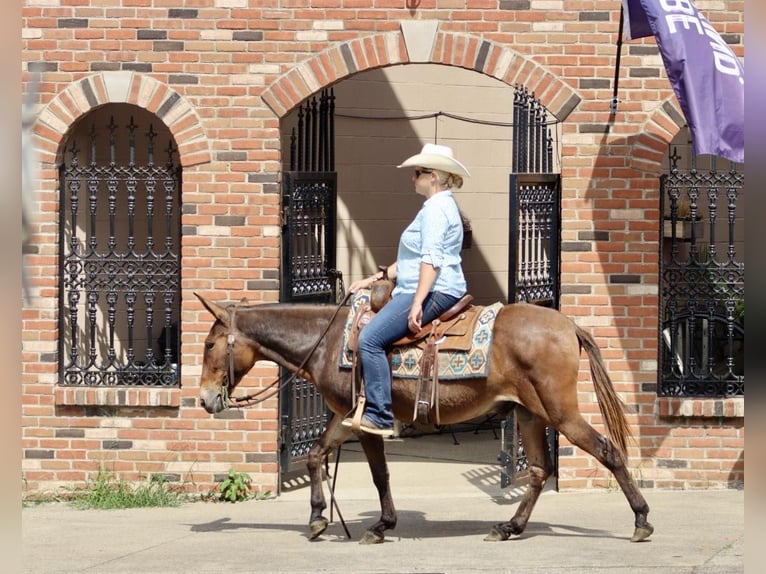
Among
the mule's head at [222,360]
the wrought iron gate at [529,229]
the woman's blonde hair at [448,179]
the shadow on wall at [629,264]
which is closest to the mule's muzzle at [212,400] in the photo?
the mule's head at [222,360]

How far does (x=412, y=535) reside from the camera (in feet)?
27.2

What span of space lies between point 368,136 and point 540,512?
17.9ft

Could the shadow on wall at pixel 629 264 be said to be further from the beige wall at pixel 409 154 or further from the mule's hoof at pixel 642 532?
the beige wall at pixel 409 154

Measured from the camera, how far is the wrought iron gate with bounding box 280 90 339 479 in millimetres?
9977

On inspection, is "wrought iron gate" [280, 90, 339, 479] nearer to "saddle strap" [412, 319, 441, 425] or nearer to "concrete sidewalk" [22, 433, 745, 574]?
"concrete sidewalk" [22, 433, 745, 574]

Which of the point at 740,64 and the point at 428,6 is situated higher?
the point at 428,6

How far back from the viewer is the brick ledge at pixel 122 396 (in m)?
9.79

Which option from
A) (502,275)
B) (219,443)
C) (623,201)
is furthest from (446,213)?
(502,275)

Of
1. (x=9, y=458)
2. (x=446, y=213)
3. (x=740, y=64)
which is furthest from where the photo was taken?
(x=740, y=64)

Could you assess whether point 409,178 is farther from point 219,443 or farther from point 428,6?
point 219,443

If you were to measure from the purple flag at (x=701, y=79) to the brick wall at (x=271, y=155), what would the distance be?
115cm

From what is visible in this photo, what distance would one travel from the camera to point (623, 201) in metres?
9.74

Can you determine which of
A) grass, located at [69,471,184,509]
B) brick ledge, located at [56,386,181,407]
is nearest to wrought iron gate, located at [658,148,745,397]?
brick ledge, located at [56,386,181,407]

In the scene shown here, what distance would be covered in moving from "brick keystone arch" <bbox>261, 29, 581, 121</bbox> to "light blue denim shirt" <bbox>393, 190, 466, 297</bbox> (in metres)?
2.26
